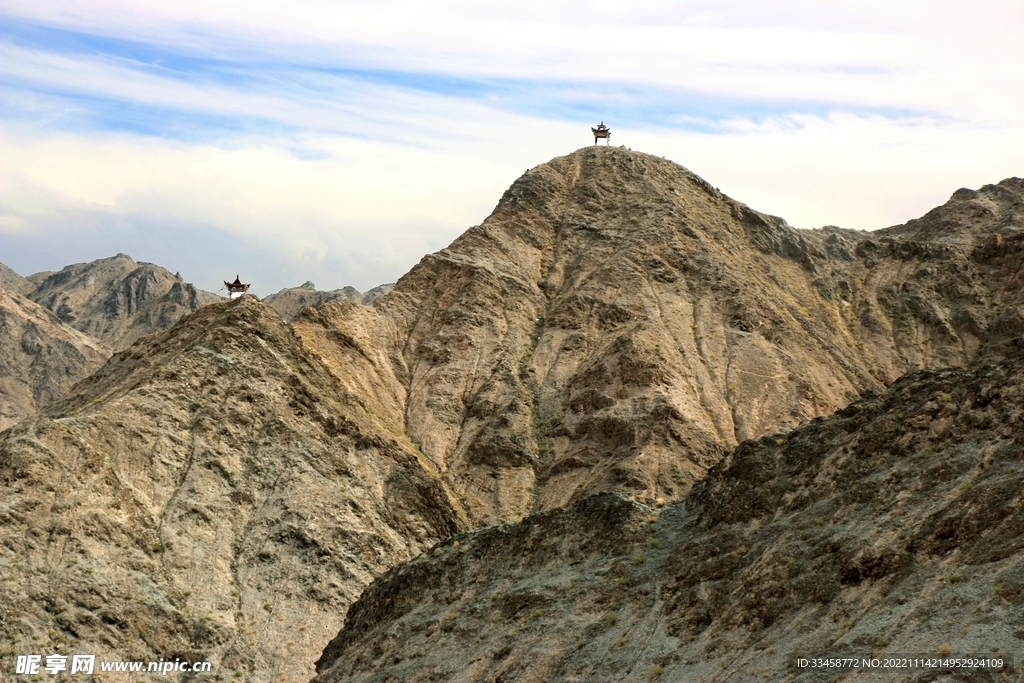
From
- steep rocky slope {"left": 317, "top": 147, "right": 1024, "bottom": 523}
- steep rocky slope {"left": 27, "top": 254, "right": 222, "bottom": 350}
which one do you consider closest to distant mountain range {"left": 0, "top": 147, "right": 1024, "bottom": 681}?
steep rocky slope {"left": 317, "top": 147, "right": 1024, "bottom": 523}

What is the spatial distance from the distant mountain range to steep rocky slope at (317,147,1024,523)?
0.20m

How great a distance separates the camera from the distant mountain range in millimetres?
31500

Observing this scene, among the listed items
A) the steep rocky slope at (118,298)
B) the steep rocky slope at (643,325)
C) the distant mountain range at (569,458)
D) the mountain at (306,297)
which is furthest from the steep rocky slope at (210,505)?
the steep rocky slope at (118,298)

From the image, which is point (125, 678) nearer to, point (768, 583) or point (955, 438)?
point (768, 583)

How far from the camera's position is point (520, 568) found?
3866cm

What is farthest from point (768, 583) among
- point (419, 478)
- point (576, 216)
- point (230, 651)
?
point (576, 216)

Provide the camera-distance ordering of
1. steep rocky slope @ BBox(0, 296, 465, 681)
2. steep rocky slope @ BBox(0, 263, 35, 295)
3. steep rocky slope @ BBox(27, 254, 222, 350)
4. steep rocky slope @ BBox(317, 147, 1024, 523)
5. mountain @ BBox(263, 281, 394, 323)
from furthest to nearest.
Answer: steep rocky slope @ BBox(0, 263, 35, 295) → steep rocky slope @ BBox(27, 254, 222, 350) → mountain @ BBox(263, 281, 394, 323) → steep rocky slope @ BBox(317, 147, 1024, 523) → steep rocky slope @ BBox(0, 296, 465, 681)

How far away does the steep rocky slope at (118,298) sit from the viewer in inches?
6526

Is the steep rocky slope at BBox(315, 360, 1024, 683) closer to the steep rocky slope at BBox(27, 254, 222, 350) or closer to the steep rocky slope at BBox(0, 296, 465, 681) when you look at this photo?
the steep rocky slope at BBox(0, 296, 465, 681)

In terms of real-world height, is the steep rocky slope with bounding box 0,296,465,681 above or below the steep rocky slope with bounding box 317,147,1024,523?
below

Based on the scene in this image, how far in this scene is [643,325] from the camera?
73.6m

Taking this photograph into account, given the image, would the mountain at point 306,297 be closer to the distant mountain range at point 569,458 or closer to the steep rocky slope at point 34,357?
the steep rocky slope at point 34,357

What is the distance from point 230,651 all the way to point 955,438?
28.1 m

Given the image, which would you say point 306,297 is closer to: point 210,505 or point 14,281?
point 14,281
